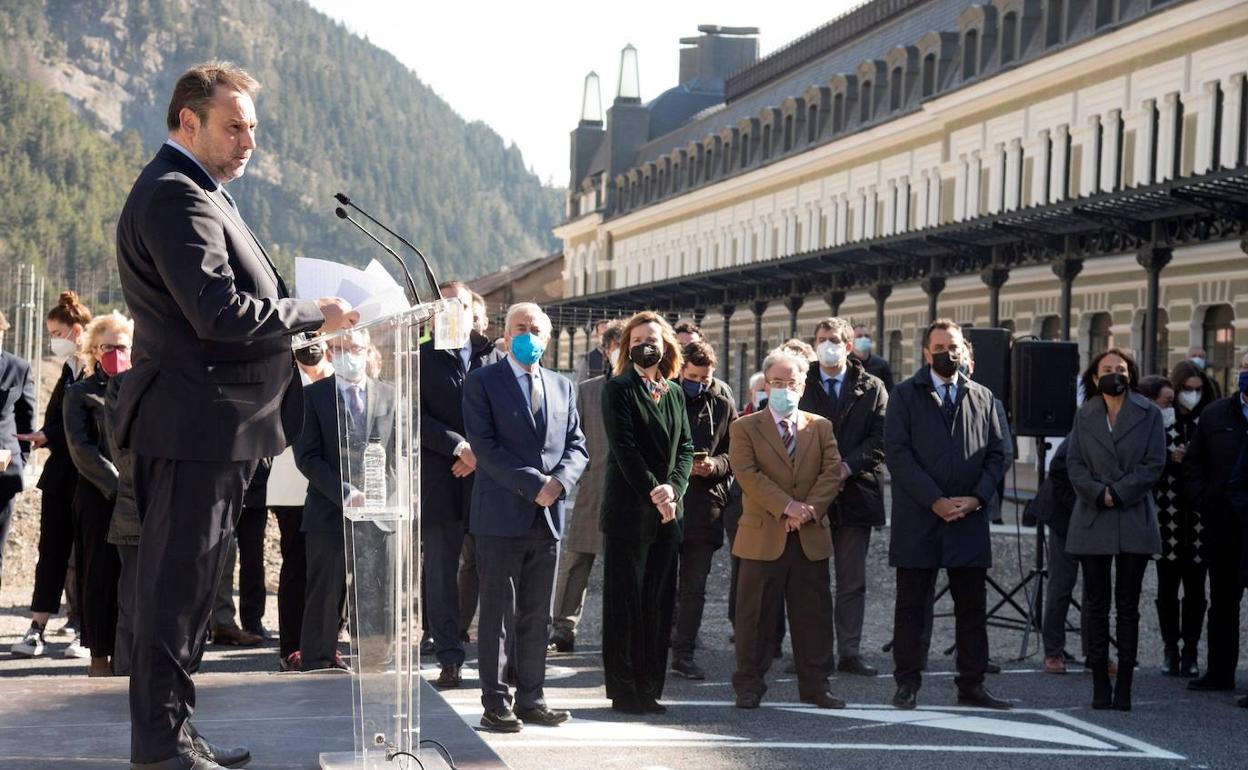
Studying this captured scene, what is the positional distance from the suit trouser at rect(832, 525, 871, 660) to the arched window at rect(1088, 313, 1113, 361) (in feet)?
85.5

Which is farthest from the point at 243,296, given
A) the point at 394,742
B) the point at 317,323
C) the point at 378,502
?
the point at 394,742

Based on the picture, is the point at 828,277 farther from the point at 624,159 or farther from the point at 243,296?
the point at 624,159

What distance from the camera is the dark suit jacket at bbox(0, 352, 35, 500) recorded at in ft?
35.4

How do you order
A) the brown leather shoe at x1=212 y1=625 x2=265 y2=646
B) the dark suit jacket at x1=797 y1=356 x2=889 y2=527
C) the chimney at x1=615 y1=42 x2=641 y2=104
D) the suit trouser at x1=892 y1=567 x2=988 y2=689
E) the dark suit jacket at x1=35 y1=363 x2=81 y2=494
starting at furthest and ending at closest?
the chimney at x1=615 y1=42 x2=641 y2=104 → the brown leather shoe at x1=212 y1=625 x2=265 y2=646 → the dark suit jacket at x1=797 y1=356 x2=889 y2=527 → the dark suit jacket at x1=35 y1=363 x2=81 y2=494 → the suit trouser at x1=892 y1=567 x2=988 y2=689

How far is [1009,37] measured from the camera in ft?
133

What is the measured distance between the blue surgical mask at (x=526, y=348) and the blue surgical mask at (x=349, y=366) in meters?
3.93

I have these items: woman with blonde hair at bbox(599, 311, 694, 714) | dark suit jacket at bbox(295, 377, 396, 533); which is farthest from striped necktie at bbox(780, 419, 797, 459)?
dark suit jacket at bbox(295, 377, 396, 533)

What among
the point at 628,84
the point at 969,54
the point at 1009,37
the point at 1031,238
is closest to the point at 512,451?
the point at 1031,238

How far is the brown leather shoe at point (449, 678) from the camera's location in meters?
10.0

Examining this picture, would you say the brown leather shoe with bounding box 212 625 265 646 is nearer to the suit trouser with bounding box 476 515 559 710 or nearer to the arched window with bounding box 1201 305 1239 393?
the suit trouser with bounding box 476 515 559 710

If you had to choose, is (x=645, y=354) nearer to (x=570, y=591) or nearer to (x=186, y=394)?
(x=570, y=591)

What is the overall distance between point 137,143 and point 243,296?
435ft

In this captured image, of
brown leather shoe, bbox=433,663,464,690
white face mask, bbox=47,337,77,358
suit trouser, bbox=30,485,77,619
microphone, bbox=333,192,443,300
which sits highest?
microphone, bbox=333,192,443,300

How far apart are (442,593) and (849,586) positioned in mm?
2793
